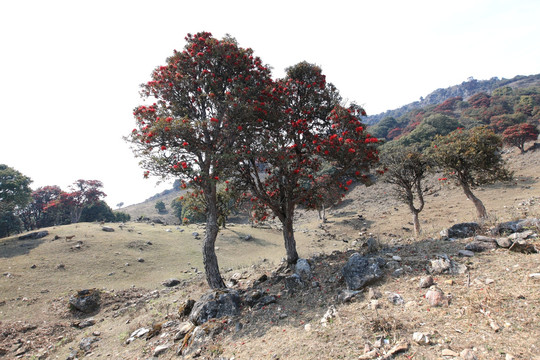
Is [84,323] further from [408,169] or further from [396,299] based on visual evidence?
[408,169]

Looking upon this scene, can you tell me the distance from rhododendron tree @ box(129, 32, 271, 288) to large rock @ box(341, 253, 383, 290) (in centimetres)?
606

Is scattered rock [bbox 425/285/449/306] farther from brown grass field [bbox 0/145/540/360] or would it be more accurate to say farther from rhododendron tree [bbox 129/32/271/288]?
rhododendron tree [bbox 129/32/271/288]

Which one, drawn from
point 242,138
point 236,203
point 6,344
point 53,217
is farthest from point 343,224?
point 53,217

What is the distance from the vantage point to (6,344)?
10.8 metres

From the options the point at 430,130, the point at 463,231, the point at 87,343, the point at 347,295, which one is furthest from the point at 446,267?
the point at 430,130

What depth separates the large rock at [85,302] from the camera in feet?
46.8

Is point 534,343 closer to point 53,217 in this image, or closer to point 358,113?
point 358,113

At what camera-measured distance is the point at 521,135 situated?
43156 mm

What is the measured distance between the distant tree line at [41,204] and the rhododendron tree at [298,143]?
4246 cm

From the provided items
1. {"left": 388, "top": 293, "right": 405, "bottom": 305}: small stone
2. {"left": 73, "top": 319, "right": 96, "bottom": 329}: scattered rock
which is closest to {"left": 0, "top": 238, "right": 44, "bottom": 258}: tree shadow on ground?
{"left": 73, "top": 319, "right": 96, "bottom": 329}: scattered rock

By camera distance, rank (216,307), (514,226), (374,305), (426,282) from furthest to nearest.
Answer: (514,226)
(216,307)
(426,282)
(374,305)

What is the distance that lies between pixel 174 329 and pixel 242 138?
8041 millimetres

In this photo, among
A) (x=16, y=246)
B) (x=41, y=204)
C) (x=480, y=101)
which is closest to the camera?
(x=16, y=246)

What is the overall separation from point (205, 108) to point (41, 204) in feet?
213
